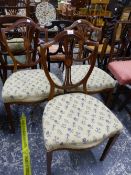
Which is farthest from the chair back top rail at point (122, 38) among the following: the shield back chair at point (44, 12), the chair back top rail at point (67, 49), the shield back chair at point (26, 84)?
the shield back chair at point (44, 12)

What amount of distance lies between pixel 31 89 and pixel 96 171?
791 mm

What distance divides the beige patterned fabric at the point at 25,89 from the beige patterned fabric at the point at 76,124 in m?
0.16

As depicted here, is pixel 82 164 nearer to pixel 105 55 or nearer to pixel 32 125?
pixel 32 125

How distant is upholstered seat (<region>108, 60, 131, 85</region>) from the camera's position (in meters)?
1.60

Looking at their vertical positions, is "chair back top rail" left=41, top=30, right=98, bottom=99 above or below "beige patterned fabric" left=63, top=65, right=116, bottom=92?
above

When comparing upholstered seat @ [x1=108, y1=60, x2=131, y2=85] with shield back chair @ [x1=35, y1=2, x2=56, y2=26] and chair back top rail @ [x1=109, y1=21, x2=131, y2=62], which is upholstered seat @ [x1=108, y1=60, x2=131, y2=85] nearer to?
chair back top rail @ [x1=109, y1=21, x2=131, y2=62]

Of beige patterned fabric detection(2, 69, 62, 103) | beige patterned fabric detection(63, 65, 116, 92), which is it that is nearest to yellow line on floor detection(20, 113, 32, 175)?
beige patterned fabric detection(2, 69, 62, 103)

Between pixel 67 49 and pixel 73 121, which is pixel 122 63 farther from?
pixel 73 121

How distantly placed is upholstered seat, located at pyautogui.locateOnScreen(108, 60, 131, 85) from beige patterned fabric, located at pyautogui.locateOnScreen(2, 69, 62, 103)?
59 centimetres

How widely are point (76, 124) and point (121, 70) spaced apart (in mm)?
835

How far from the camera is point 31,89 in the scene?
137 centimetres

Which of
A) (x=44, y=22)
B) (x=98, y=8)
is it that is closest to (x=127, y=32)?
(x=44, y=22)

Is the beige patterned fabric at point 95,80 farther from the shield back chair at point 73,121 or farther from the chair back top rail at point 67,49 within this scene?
the shield back chair at point 73,121

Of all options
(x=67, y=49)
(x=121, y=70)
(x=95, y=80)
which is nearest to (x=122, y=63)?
(x=121, y=70)
